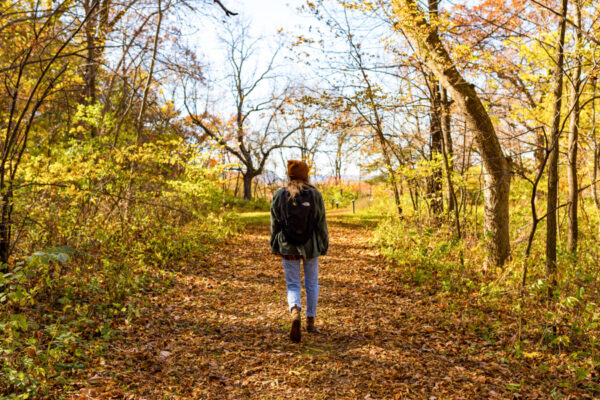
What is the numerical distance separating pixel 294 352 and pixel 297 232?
49.0 inches

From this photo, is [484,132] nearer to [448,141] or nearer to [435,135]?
[448,141]

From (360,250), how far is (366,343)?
19.3ft

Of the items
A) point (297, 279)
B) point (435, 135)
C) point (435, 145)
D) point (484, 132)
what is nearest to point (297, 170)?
point (297, 279)

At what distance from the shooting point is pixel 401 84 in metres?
9.98

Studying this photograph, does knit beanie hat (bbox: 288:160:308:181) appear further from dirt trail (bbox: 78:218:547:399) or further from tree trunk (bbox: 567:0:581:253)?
tree trunk (bbox: 567:0:581:253)

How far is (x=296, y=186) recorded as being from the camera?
4.39 meters

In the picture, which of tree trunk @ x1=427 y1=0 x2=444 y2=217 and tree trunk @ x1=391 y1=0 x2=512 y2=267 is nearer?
tree trunk @ x1=391 y1=0 x2=512 y2=267

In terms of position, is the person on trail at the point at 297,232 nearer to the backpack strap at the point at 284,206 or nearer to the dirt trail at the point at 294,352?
the backpack strap at the point at 284,206

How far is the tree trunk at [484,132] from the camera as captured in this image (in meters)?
6.77

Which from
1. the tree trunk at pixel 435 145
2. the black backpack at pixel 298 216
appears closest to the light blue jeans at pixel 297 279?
the black backpack at pixel 298 216

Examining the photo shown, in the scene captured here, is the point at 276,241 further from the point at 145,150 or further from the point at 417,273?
the point at 145,150

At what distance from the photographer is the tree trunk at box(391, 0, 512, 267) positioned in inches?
267

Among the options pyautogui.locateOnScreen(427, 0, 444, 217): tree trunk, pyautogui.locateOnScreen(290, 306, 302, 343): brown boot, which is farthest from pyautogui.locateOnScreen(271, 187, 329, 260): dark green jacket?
pyautogui.locateOnScreen(427, 0, 444, 217): tree trunk

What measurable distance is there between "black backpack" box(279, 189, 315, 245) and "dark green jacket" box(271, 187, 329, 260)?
55 mm
